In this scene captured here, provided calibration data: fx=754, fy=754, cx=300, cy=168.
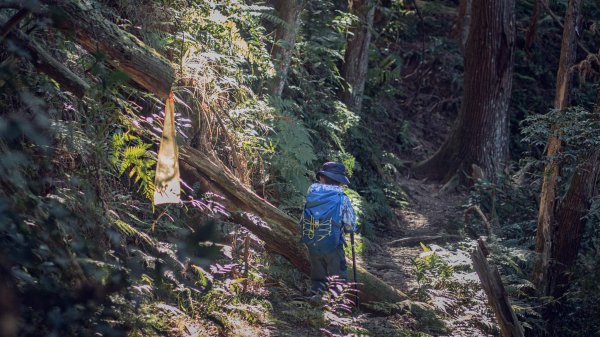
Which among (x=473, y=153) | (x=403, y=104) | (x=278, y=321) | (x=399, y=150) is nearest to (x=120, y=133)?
(x=278, y=321)

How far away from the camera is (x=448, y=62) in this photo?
73.6 feet

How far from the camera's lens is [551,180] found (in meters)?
9.95

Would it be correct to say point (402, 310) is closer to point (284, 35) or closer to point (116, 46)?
point (116, 46)

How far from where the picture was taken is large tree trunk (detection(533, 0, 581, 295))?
9.78m

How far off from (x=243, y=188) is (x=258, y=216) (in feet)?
1.18

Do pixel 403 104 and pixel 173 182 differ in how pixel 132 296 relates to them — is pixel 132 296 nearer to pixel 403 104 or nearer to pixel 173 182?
pixel 173 182

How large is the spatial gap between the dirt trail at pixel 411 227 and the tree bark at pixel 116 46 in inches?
201

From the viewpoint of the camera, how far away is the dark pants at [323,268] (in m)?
8.68

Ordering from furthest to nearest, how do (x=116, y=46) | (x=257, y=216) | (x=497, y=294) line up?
1. (x=257, y=216)
2. (x=497, y=294)
3. (x=116, y=46)

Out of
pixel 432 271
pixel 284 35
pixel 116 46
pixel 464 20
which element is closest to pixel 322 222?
pixel 432 271

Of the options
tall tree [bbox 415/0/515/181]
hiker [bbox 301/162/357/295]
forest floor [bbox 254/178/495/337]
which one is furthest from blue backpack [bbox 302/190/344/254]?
tall tree [bbox 415/0/515/181]

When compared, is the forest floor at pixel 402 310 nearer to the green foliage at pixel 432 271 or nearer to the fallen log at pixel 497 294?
the green foliage at pixel 432 271

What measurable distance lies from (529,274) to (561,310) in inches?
29.7

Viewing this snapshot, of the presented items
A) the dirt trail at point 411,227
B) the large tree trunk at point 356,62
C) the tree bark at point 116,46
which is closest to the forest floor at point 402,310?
the dirt trail at point 411,227
